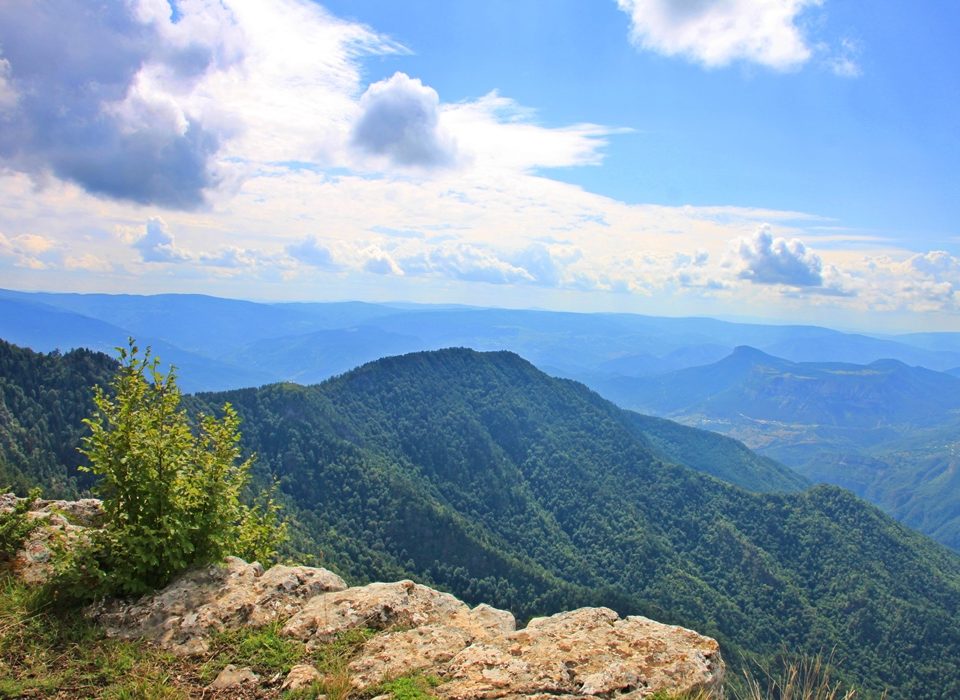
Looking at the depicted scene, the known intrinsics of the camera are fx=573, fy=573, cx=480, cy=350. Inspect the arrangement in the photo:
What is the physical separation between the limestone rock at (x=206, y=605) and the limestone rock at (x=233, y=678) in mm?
884

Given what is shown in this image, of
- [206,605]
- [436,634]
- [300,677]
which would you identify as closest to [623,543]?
[436,634]

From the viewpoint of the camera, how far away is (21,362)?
122 m

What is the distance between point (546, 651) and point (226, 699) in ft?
16.0

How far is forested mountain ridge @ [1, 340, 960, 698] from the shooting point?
128m

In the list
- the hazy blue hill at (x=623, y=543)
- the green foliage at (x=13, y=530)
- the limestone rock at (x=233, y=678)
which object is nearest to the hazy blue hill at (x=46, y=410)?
the hazy blue hill at (x=623, y=543)

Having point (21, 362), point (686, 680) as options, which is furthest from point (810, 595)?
point (21, 362)

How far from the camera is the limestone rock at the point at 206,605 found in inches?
391

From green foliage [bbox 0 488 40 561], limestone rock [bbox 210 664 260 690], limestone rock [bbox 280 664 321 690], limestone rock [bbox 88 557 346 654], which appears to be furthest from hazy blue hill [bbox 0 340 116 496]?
limestone rock [bbox 280 664 321 690]

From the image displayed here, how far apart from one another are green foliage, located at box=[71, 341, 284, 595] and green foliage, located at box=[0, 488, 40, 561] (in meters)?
2.30

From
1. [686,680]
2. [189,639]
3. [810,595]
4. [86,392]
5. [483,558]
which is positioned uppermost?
[686,680]

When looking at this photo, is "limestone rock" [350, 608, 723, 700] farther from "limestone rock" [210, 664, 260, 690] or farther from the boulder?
"limestone rock" [210, 664, 260, 690]

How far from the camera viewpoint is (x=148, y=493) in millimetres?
10594

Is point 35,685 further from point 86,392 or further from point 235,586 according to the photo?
point 86,392

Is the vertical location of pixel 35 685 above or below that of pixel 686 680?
below
